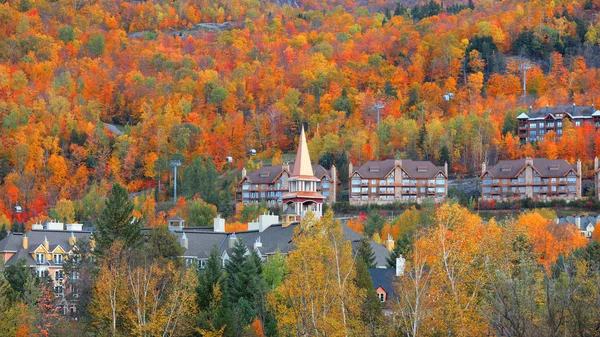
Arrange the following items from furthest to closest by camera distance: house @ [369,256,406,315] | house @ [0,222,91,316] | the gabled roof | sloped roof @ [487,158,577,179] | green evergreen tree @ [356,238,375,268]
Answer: the gabled roof
sloped roof @ [487,158,577,179]
house @ [0,222,91,316]
green evergreen tree @ [356,238,375,268]
house @ [369,256,406,315]

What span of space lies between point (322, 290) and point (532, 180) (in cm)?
8651

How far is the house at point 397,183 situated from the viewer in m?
143

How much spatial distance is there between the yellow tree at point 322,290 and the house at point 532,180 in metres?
82.0

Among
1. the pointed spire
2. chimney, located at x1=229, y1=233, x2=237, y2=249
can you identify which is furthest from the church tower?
chimney, located at x1=229, y1=233, x2=237, y2=249

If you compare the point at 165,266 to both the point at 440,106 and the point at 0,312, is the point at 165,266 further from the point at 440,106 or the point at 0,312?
the point at 440,106

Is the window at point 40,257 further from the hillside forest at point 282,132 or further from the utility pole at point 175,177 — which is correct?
the utility pole at point 175,177

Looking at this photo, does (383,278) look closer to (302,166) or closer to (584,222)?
(302,166)

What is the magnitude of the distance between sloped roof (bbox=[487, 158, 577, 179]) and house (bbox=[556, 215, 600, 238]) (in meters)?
10.2

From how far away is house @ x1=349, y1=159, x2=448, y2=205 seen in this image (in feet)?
468

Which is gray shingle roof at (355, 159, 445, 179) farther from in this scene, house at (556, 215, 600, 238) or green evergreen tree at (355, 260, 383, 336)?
green evergreen tree at (355, 260, 383, 336)

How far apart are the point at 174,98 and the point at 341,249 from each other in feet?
475

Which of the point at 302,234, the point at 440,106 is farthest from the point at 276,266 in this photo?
the point at 440,106

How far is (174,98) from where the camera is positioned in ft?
655

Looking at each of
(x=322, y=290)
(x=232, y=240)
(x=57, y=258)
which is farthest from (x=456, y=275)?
(x=57, y=258)
